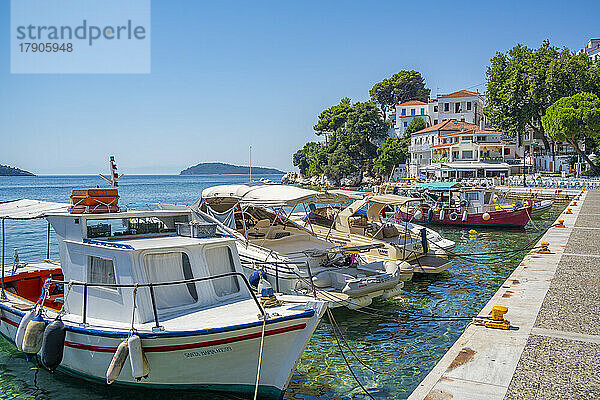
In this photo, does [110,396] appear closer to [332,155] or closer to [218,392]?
[218,392]

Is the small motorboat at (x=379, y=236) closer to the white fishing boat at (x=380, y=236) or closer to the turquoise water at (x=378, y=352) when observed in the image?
the white fishing boat at (x=380, y=236)

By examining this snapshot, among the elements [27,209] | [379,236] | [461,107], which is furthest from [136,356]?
[461,107]

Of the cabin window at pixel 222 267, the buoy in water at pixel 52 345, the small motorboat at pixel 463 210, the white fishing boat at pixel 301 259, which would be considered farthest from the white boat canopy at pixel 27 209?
the small motorboat at pixel 463 210

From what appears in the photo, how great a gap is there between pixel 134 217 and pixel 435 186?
77.1 feet

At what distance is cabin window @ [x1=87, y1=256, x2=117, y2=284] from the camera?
29.3 ft

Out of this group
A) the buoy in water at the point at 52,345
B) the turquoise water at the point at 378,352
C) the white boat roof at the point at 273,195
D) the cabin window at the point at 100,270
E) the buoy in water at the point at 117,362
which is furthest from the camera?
the white boat roof at the point at 273,195

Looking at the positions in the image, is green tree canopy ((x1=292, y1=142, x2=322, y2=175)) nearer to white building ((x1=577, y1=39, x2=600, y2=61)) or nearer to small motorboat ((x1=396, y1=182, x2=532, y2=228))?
white building ((x1=577, y1=39, x2=600, y2=61))

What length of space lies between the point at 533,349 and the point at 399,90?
104 meters

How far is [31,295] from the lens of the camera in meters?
12.5

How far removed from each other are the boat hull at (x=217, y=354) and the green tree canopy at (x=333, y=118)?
8643 cm

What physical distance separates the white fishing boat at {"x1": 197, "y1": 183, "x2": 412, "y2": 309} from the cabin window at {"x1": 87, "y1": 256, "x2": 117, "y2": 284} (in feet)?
9.07

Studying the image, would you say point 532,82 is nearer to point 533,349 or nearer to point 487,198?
point 487,198

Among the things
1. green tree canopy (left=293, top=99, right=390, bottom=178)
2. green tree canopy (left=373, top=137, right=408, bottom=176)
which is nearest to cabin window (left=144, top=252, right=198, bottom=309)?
green tree canopy (left=373, top=137, right=408, bottom=176)

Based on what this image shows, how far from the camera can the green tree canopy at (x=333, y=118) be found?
95.1 meters
